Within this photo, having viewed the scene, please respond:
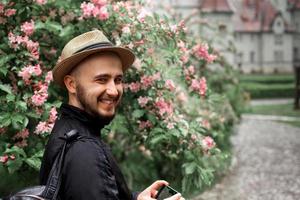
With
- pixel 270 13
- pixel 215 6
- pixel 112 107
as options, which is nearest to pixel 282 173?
pixel 112 107

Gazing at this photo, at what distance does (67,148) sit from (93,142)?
11 centimetres

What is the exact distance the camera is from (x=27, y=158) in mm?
3512

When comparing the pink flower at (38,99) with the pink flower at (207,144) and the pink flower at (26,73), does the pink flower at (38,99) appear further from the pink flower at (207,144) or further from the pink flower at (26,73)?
the pink flower at (207,144)

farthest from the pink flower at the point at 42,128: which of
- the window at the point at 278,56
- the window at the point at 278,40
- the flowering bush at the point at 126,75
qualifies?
the window at the point at 278,56

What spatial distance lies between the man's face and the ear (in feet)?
0.12

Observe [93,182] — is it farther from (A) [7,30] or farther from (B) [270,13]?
(B) [270,13]

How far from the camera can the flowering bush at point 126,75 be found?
3652 mm

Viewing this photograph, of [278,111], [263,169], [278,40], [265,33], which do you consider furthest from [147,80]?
[278,40]

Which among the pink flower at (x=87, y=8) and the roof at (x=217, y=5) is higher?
the roof at (x=217, y=5)

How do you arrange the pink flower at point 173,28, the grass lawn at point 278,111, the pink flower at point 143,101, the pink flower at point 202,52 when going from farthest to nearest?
the grass lawn at point 278,111, the pink flower at point 202,52, the pink flower at point 173,28, the pink flower at point 143,101

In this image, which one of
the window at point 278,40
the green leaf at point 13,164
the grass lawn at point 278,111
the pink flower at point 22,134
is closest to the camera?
the green leaf at point 13,164

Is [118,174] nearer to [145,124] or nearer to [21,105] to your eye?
[21,105]

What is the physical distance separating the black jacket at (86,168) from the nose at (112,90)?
0.52 feet

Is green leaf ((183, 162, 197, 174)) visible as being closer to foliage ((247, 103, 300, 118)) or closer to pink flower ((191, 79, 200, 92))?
pink flower ((191, 79, 200, 92))
